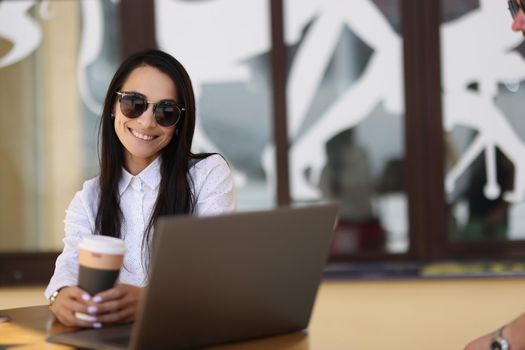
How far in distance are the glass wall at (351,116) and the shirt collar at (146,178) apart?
2047 millimetres

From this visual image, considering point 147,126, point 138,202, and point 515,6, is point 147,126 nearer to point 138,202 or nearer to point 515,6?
point 138,202

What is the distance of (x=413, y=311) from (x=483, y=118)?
92cm

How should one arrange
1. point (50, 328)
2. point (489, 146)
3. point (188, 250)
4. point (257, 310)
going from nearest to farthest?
point (188, 250) < point (257, 310) < point (50, 328) < point (489, 146)

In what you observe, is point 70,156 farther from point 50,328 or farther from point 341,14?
point 50,328

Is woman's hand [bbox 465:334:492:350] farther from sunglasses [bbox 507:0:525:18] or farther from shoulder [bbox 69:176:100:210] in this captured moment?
shoulder [bbox 69:176:100:210]

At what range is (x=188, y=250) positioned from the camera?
174 centimetres

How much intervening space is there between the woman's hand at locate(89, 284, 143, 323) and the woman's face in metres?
0.60

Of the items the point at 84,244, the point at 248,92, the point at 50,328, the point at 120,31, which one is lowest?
the point at 50,328

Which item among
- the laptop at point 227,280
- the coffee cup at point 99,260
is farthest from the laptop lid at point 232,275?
the coffee cup at point 99,260

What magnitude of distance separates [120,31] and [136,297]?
112 inches

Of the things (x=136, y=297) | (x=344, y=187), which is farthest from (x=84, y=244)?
(x=344, y=187)

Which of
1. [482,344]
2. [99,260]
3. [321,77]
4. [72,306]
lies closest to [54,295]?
[72,306]

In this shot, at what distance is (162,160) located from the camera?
282cm

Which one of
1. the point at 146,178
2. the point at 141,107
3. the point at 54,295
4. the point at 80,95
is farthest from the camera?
the point at 80,95
